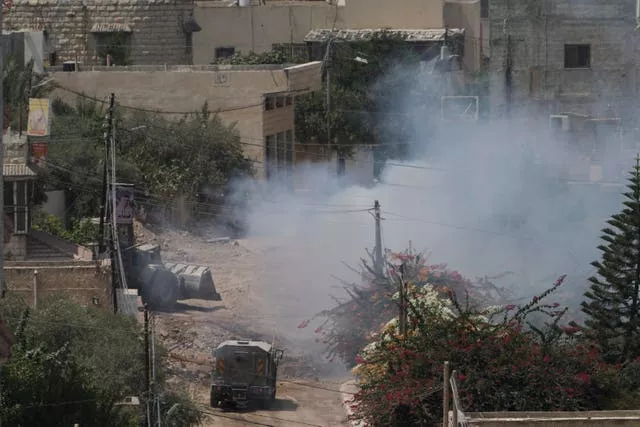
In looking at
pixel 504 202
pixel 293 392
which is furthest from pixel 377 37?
pixel 293 392

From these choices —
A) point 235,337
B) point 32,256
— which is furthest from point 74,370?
point 32,256

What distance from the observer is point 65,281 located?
38.3 meters

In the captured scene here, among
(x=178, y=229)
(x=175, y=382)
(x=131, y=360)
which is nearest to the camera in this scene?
(x=131, y=360)

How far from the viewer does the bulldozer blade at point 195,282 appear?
141 ft

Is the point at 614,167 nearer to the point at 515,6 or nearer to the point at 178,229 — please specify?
the point at 515,6

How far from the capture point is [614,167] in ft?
170

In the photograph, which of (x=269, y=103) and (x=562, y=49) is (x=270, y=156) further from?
(x=562, y=49)

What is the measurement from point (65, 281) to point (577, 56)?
21155 mm

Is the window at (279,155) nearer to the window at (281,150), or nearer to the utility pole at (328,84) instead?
the window at (281,150)

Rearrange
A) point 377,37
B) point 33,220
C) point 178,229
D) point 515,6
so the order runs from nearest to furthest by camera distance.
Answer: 1. point 33,220
2. point 178,229
3. point 515,6
4. point 377,37

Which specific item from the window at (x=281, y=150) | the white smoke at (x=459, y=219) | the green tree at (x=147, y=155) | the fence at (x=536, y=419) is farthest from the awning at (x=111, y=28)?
the fence at (x=536, y=419)

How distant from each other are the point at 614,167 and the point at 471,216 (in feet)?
13.4

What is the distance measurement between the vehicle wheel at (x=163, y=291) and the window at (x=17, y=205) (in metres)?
3.05

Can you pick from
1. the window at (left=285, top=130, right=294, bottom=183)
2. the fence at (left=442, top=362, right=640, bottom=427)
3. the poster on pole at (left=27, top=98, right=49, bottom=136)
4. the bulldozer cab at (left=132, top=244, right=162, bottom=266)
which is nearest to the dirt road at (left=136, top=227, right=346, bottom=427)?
the bulldozer cab at (left=132, top=244, right=162, bottom=266)
